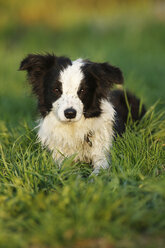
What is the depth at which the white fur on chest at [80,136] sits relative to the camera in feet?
13.7

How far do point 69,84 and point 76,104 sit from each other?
0.67 ft

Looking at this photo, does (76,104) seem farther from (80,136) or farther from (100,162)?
(100,162)

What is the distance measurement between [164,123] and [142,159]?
1.23 m

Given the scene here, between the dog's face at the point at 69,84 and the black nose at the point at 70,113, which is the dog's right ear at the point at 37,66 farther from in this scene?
the black nose at the point at 70,113

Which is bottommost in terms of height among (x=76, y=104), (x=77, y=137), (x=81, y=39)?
(x=77, y=137)

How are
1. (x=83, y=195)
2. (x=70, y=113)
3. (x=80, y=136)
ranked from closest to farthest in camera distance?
(x=83, y=195) < (x=70, y=113) < (x=80, y=136)

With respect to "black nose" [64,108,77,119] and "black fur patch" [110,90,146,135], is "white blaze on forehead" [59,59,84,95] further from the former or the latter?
"black fur patch" [110,90,146,135]

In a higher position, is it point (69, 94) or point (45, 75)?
point (45, 75)

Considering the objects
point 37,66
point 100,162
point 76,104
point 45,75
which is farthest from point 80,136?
point 37,66

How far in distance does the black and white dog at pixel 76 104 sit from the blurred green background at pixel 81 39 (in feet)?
6.38

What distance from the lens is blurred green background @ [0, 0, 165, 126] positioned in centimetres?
728

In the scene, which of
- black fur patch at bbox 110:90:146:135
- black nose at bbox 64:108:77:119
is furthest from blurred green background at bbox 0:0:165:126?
black nose at bbox 64:108:77:119

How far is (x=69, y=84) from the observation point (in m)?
3.90

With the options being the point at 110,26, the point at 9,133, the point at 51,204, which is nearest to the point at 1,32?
the point at 110,26
